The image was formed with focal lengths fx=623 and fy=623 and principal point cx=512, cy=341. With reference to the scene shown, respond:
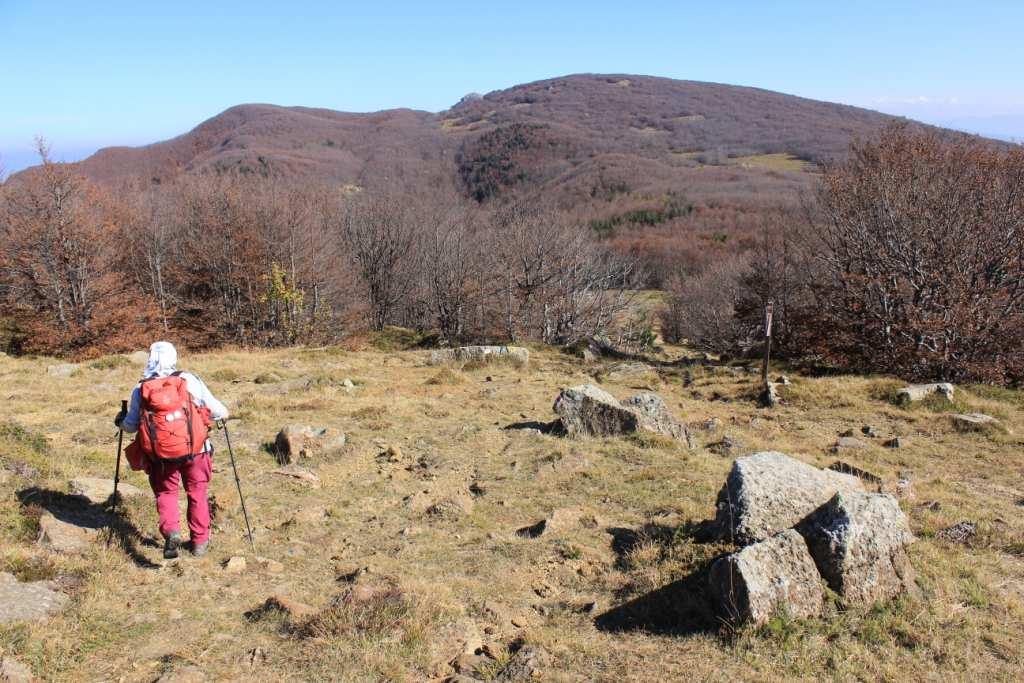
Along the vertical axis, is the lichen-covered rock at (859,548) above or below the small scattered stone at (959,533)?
above

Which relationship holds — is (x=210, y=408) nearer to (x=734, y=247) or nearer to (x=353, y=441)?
(x=353, y=441)

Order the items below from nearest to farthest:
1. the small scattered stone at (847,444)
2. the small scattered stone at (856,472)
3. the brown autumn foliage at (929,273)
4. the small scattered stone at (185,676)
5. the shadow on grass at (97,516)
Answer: the small scattered stone at (185,676) < the shadow on grass at (97,516) < the small scattered stone at (856,472) < the small scattered stone at (847,444) < the brown autumn foliage at (929,273)

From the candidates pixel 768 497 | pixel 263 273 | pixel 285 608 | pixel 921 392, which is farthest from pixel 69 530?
pixel 263 273

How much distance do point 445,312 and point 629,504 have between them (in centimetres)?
3243

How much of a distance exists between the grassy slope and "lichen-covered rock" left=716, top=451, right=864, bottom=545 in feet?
1.65

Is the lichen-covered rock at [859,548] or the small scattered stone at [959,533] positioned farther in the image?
the small scattered stone at [959,533]

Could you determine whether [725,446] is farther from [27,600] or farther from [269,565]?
[27,600]

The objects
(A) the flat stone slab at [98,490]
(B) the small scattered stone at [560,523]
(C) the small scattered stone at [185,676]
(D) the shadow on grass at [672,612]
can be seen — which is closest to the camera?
(C) the small scattered stone at [185,676]

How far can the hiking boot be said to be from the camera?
233 inches

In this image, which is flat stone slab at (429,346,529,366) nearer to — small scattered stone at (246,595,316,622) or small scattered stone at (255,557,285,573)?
small scattered stone at (255,557,285,573)

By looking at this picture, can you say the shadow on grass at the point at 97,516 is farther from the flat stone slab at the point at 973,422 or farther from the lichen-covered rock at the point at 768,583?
the flat stone slab at the point at 973,422

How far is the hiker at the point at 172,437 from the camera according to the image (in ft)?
18.4

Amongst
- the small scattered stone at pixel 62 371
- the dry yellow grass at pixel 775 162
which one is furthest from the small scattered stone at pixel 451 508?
the dry yellow grass at pixel 775 162

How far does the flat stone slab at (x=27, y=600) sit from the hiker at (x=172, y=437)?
1.02m
